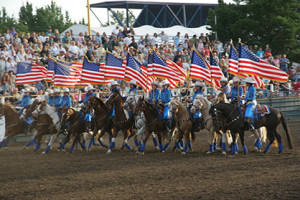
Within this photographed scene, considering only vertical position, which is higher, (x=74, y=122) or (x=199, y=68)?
(x=199, y=68)

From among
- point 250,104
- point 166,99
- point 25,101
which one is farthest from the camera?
point 25,101

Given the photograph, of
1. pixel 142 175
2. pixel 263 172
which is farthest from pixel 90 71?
pixel 263 172

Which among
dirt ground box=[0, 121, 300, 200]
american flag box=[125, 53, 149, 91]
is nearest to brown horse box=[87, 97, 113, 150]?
dirt ground box=[0, 121, 300, 200]

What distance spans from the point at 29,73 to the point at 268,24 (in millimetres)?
20579

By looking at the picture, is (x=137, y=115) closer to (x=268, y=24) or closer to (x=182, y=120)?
(x=182, y=120)

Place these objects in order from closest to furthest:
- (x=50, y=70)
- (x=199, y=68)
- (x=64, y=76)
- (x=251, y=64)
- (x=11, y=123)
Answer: (x=251, y=64) < (x=199, y=68) < (x=11, y=123) < (x=64, y=76) < (x=50, y=70)

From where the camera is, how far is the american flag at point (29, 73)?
21578 mm

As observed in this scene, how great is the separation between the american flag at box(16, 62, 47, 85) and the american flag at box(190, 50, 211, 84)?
25.8 ft

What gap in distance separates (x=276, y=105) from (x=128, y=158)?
16.0m

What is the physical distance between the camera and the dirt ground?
386 inches

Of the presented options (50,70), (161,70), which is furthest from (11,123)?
(161,70)

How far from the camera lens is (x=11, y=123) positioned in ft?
63.2

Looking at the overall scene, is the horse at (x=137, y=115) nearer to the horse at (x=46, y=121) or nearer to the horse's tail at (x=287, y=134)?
the horse at (x=46, y=121)

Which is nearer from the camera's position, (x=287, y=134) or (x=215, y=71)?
(x=287, y=134)
